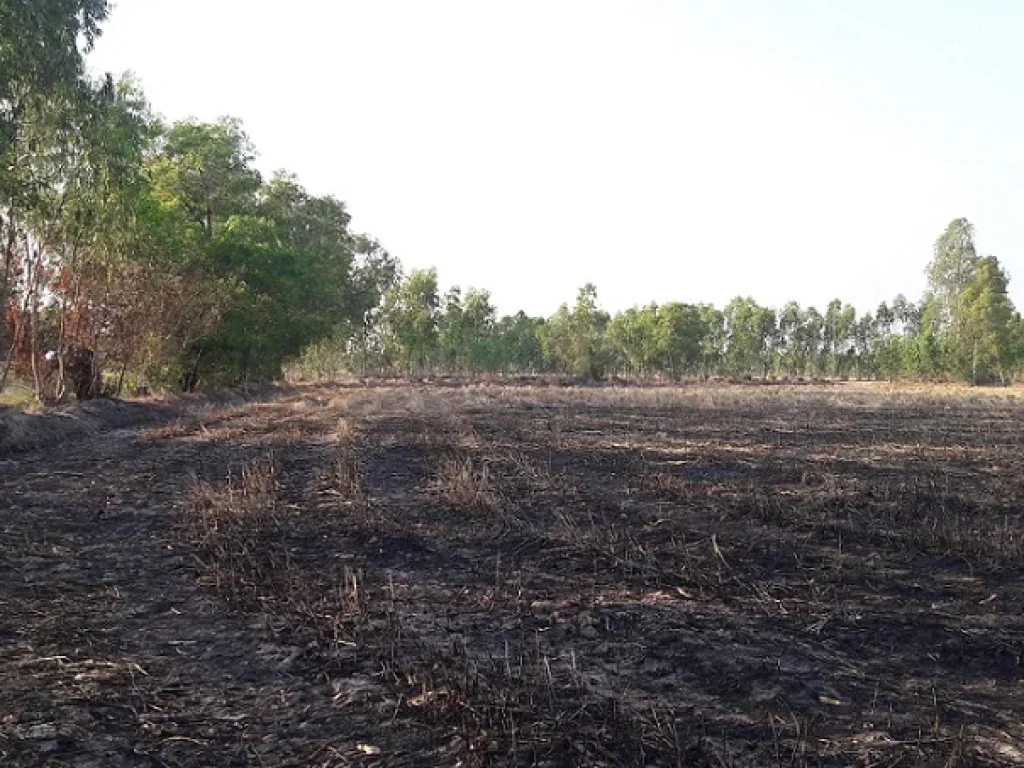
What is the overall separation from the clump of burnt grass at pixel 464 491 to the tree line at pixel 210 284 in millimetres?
11018

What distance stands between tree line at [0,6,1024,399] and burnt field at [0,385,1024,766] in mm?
8980

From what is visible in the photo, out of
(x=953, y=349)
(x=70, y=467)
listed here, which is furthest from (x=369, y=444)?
(x=953, y=349)

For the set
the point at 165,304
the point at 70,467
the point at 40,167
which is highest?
the point at 40,167

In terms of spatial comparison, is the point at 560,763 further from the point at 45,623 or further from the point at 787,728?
the point at 45,623

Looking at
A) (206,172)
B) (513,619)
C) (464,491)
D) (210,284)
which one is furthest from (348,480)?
(206,172)

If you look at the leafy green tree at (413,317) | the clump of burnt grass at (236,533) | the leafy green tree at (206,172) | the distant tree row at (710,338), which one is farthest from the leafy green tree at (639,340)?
the clump of burnt grass at (236,533)

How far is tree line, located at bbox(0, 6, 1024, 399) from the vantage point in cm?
1711

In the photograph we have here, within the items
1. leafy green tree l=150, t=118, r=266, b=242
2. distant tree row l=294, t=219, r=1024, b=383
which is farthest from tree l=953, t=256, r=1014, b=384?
leafy green tree l=150, t=118, r=266, b=242

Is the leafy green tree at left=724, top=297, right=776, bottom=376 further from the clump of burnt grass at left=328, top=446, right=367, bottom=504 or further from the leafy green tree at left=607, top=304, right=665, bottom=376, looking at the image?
the clump of burnt grass at left=328, top=446, right=367, bottom=504

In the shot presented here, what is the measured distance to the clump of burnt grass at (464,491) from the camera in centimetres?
921

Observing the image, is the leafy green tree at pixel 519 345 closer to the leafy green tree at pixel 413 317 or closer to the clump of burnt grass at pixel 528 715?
the leafy green tree at pixel 413 317

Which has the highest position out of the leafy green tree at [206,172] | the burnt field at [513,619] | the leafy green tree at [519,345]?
the leafy green tree at [206,172]

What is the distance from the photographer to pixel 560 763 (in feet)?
11.2

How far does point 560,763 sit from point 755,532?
523 cm
